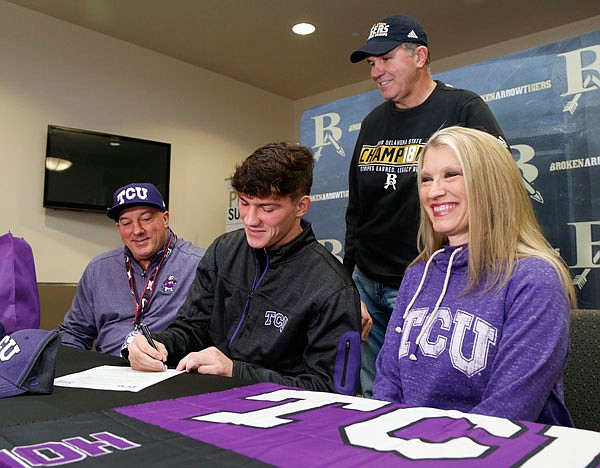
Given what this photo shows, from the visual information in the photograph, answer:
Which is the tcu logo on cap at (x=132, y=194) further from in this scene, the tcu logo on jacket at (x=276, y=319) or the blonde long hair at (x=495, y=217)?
the blonde long hair at (x=495, y=217)

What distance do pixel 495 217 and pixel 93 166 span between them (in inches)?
146

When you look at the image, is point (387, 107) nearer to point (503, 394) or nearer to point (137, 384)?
point (503, 394)

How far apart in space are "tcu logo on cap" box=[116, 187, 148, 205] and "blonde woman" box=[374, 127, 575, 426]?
118cm

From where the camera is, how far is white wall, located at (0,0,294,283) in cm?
386

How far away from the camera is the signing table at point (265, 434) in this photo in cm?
51

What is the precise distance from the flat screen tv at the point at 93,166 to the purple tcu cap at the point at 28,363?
11.0ft

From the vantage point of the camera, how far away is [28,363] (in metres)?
0.83

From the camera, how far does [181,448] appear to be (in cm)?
54

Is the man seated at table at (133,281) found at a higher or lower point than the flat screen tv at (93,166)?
lower

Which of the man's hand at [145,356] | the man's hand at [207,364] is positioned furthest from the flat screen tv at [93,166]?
the man's hand at [207,364]

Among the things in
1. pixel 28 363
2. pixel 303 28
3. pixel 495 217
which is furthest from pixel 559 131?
pixel 303 28

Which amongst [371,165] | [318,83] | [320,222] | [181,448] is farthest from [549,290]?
[318,83]

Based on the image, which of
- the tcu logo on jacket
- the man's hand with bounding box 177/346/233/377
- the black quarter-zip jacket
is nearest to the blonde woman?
the black quarter-zip jacket

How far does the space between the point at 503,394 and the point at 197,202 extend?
4.34 metres
